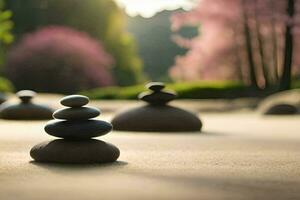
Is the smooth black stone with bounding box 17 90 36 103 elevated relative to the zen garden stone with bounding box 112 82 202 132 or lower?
elevated

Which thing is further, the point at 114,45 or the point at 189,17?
the point at 114,45

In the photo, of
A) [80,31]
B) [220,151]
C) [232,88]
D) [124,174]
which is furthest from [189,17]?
[124,174]

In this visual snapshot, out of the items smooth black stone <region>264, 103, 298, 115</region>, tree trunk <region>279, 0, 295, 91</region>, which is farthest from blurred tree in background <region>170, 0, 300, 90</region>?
smooth black stone <region>264, 103, 298, 115</region>

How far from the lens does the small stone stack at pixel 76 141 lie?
5.40 meters

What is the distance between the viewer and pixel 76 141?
559 centimetres

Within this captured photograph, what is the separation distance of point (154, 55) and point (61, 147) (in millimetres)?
40524

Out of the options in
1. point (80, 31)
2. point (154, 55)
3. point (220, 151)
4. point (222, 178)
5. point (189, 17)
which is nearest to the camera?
point (222, 178)

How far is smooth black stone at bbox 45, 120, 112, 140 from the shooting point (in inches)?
217

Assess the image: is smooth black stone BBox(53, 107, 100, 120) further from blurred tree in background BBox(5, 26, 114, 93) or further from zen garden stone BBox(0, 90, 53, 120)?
blurred tree in background BBox(5, 26, 114, 93)

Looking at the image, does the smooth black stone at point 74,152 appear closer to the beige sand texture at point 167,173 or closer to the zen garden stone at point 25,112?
the beige sand texture at point 167,173

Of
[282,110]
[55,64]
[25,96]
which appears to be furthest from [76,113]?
[55,64]

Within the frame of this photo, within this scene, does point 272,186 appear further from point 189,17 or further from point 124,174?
point 189,17

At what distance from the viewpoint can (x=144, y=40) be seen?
155 feet

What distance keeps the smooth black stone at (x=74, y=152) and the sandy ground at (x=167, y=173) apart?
0.10 meters
